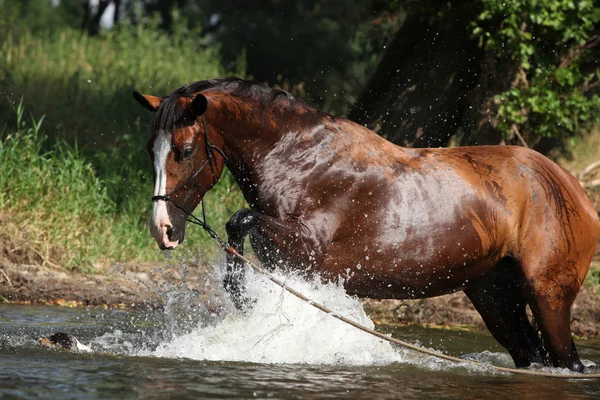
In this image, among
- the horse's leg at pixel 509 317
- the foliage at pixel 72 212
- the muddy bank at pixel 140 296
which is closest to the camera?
the horse's leg at pixel 509 317

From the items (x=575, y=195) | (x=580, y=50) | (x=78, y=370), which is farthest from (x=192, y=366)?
(x=580, y=50)

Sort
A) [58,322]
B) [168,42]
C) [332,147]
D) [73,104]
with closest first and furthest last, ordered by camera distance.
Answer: [332,147], [58,322], [73,104], [168,42]

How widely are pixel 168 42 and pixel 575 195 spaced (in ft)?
39.7

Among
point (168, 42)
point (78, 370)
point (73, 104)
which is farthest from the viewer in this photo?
point (168, 42)

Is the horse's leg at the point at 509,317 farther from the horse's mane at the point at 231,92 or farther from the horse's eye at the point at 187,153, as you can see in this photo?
the horse's eye at the point at 187,153

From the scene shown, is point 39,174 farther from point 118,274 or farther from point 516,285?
point 516,285

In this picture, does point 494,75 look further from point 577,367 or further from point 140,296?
point 577,367

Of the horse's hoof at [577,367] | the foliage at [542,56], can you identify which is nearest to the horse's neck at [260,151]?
the horse's hoof at [577,367]

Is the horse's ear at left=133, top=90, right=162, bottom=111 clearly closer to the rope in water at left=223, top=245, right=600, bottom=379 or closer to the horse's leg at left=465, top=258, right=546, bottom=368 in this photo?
the rope in water at left=223, top=245, right=600, bottom=379

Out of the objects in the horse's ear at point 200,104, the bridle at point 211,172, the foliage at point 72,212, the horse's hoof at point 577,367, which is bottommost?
→ the foliage at point 72,212

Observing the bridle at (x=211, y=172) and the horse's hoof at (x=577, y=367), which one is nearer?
the bridle at (x=211, y=172)

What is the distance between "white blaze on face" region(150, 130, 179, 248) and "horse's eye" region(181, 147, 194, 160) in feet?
0.26

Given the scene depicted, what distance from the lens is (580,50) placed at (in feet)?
35.3

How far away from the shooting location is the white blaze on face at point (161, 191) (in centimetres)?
544
